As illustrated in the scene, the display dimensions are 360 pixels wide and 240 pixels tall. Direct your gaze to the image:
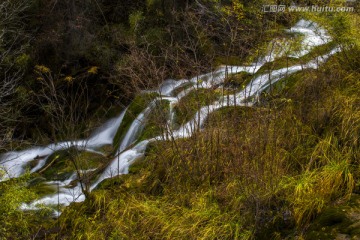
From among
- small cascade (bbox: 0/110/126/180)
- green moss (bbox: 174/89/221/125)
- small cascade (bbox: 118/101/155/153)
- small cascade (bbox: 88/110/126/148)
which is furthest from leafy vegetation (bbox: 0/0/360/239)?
small cascade (bbox: 88/110/126/148)

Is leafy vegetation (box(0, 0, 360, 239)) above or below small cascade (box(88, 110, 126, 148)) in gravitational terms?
above

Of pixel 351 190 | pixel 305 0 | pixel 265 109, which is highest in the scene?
pixel 305 0

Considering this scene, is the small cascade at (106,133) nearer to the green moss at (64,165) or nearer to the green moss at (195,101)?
the green moss at (64,165)

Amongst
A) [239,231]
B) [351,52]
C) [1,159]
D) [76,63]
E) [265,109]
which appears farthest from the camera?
[76,63]

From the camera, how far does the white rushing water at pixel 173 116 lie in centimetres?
632

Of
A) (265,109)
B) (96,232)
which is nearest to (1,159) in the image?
(96,232)

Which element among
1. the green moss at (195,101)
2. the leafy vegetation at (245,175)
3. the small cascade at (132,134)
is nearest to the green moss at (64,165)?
the small cascade at (132,134)

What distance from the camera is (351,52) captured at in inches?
262

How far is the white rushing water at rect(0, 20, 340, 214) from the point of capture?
6316mm

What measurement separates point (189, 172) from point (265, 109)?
4.70 feet

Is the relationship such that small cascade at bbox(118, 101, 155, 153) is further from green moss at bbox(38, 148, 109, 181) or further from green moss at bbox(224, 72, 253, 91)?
green moss at bbox(224, 72, 253, 91)

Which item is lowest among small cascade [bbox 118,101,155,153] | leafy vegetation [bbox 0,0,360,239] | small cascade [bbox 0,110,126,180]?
small cascade [bbox 0,110,126,180]

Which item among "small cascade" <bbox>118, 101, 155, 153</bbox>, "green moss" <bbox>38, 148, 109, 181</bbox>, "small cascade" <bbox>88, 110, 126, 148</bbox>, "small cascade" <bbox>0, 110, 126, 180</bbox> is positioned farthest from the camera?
"small cascade" <bbox>88, 110, 126, 148</bbox>

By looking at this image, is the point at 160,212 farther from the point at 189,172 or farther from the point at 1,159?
the point at 1,159
